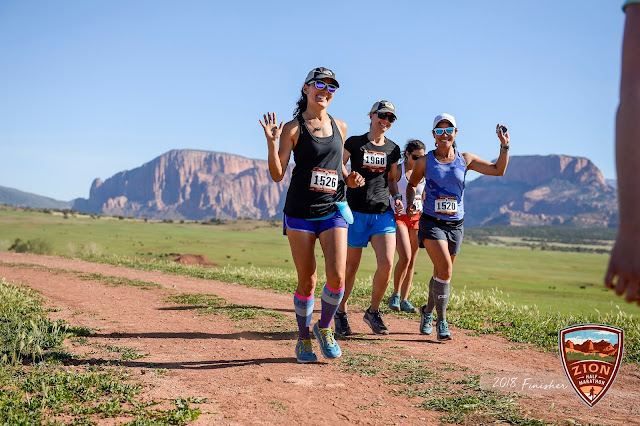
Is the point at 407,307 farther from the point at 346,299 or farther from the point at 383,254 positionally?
the point at 383,254

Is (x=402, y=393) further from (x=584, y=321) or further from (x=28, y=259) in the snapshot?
(x=28, y=259)

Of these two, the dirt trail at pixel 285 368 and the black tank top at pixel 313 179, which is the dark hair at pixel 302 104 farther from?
the dirt trail at pixel 285 368

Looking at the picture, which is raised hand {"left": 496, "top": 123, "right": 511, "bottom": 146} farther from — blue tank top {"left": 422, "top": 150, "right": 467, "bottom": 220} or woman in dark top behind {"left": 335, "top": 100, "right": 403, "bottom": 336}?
woman in dark top behind {"left": 335, "top": 100, "right": 403, "bottom": 336}

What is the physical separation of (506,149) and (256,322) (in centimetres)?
412

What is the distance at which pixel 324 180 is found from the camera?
5926 millimetres

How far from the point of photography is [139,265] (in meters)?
16.2

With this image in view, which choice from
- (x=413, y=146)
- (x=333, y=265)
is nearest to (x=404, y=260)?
(x=413, y=146)

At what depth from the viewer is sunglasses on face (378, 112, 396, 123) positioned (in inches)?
296

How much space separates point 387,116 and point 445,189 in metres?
1.23

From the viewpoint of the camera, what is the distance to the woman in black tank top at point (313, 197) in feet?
19.3

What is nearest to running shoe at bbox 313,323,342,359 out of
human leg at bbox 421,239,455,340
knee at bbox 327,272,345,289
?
knee at bbox 327,272,345,289

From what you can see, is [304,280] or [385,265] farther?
[385,265]

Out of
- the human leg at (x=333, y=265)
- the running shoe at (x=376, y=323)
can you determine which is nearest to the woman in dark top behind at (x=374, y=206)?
the running shoe at (x=376, y=323)

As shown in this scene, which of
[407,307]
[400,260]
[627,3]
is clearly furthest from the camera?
[407,307]
